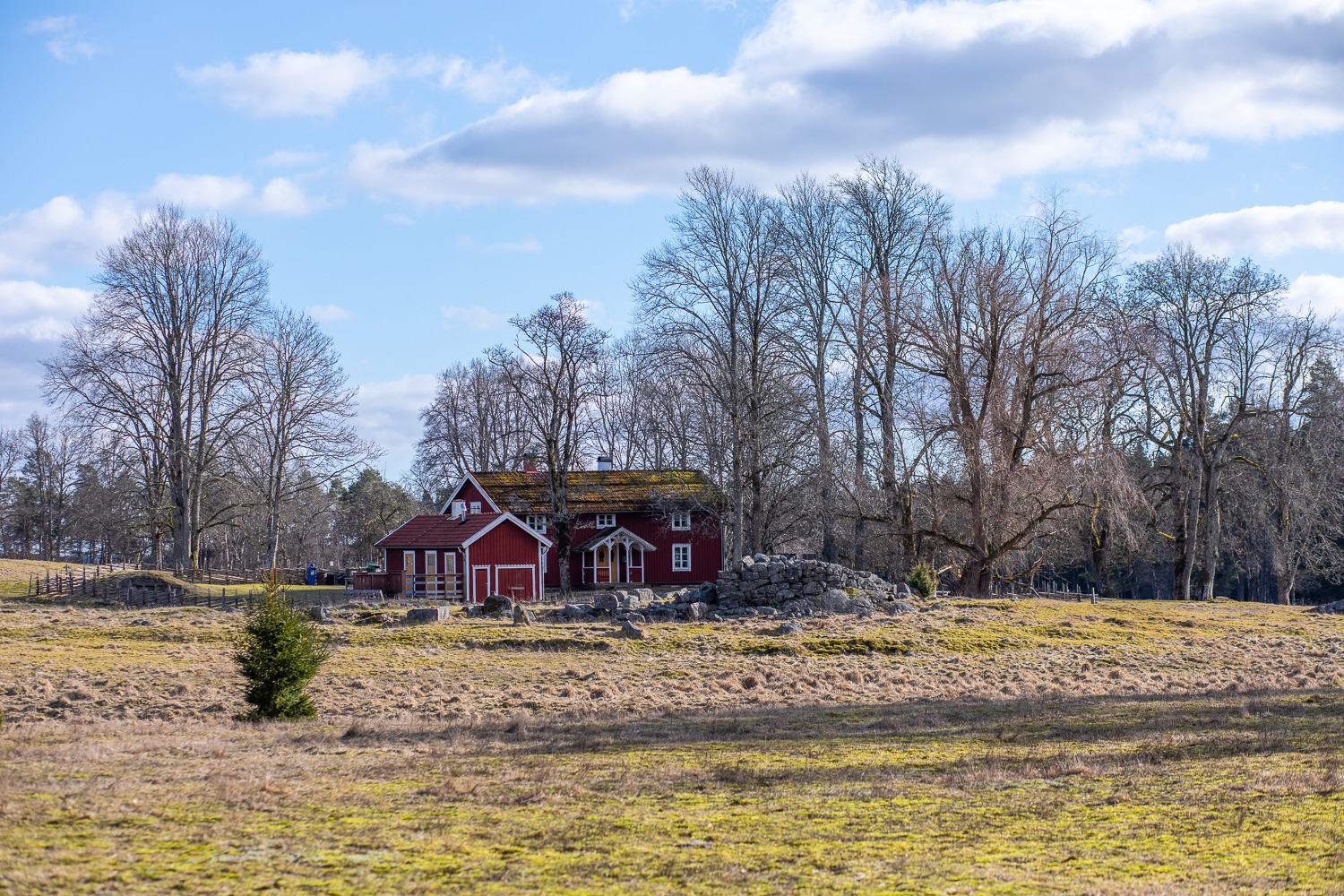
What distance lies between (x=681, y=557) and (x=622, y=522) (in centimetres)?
356

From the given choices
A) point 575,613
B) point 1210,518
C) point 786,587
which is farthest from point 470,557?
point 1210,518

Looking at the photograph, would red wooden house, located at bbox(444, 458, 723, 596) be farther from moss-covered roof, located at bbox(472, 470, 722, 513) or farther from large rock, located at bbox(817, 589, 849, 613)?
large rock, located at bbox(817, 589, 849, 613)

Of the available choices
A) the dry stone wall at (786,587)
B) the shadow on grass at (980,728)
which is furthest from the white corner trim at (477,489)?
the shadow on grass at (980,728)

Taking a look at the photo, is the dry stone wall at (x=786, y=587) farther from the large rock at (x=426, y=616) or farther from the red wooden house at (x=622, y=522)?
the red wooden house at (x=622, y=522)

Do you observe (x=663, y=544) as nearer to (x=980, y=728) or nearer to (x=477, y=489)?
(x=477, y=489)

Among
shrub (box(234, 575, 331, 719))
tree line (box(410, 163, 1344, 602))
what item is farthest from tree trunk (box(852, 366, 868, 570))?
shrub (box(234, 575, 331, 719))

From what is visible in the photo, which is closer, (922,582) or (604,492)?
(922,582)

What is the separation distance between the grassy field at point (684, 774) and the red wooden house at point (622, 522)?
2524cm

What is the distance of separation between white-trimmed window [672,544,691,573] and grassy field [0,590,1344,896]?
26711 millimetres

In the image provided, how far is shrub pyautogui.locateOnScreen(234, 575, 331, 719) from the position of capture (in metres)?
15.3

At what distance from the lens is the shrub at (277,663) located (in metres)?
15.3

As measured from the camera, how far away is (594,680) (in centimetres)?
1962

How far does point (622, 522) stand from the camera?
50.3 meters

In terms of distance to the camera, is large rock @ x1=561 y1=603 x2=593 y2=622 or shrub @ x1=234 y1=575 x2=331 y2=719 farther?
large rock @ x1=561 y1=603 x2=593 y2=622
